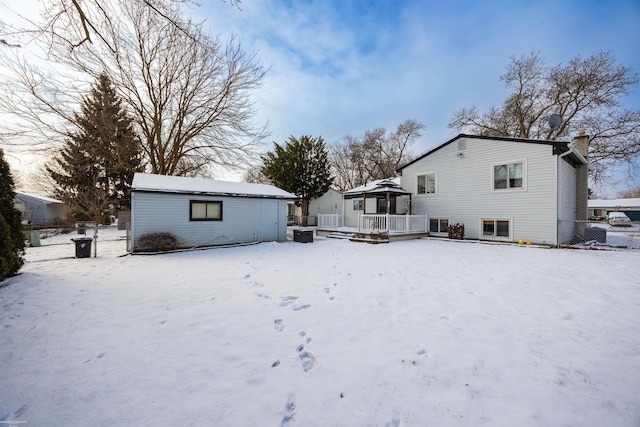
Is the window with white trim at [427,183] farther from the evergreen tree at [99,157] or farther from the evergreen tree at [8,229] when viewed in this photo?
the evergreen tree at [99,157]

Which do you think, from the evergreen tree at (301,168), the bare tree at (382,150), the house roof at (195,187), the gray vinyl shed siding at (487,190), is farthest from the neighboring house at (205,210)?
the bare tree at (382,150)

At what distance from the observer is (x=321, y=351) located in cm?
288

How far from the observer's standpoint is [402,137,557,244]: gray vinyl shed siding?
11.1 meters

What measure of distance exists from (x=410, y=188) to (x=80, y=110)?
20526 mm

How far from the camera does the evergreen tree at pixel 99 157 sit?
1485 cm

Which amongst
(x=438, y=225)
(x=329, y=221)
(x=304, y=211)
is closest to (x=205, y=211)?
(x=329, y=221)

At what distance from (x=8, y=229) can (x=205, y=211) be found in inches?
237

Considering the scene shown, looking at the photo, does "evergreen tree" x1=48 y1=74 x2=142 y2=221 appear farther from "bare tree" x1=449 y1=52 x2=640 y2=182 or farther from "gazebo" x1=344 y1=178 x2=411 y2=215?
"bare tree" x1=449 y1=52 x2=640 y2=182

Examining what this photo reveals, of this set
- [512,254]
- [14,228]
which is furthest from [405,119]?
[14,228]

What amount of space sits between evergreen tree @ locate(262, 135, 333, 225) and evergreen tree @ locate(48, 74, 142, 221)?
32.0 ft

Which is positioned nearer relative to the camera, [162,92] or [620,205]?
[162,92]

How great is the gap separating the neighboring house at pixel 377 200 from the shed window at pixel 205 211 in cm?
799

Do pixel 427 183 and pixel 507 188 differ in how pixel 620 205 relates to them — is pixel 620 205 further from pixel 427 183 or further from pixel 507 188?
pixel 427 183

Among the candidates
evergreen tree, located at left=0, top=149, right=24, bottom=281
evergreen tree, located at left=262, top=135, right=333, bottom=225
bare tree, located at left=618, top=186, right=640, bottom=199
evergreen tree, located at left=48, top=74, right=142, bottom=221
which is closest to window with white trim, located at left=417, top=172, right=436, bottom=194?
evergreen tree, located at left=262, top=135, right=333, bottom=225
